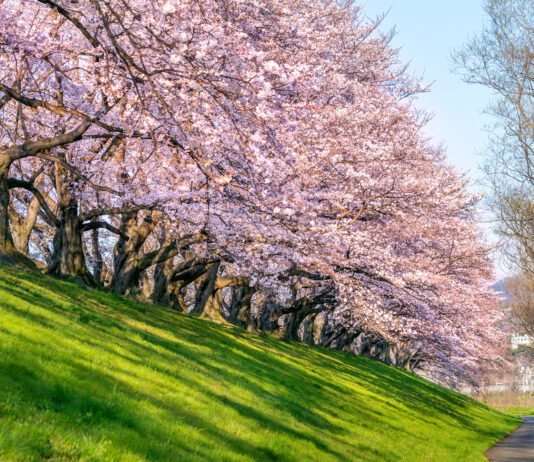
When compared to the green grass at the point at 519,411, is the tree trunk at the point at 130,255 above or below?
above

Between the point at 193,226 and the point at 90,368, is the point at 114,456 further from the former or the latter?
A: the point at 193,226

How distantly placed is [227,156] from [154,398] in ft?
28.3

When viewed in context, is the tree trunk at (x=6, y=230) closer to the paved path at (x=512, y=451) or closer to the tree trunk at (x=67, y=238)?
the tree trunk at (x=67, y=238)

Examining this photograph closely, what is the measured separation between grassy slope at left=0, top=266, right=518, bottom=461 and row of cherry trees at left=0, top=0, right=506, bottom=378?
3175mm

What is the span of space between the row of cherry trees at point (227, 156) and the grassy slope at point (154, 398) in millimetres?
3175

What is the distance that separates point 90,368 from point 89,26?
10.8 meters

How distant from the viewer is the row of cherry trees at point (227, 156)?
13852mm

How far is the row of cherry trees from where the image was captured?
545 inches

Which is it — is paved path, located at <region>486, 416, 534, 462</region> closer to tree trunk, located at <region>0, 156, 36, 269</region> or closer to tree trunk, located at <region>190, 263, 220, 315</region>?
tree trunk, located at <region>190, 263, 220, 315</region>

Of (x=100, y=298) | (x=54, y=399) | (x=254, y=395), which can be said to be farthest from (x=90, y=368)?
(x=100, y=298)

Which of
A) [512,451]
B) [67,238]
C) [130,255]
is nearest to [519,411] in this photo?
[512,451]

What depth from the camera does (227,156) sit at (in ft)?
53.4

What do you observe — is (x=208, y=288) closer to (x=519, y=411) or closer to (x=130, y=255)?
(x=130, y=255)

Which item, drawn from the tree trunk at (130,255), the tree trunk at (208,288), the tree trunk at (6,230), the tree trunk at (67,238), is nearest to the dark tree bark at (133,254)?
the tree trunk at (130,255)
